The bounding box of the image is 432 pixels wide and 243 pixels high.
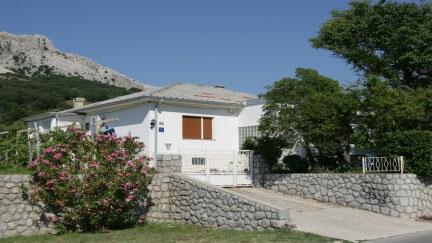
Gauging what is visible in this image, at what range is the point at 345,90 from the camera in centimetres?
2014

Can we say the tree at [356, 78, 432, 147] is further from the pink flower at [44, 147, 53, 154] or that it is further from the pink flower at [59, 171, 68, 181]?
the pink flower at [44, 147, 53, 154]

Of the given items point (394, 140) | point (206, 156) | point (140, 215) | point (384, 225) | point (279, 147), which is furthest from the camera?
point (279, 147)

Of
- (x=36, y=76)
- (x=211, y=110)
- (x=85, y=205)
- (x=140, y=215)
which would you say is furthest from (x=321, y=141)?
(x=36, y=76)

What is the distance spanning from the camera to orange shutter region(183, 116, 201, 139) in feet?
72.6

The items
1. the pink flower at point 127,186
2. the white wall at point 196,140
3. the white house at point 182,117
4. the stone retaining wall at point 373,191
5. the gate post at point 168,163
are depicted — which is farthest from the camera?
the white wall at point 196,140

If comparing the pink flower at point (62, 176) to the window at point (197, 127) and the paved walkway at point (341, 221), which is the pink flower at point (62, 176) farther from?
the window at point (197, 127)

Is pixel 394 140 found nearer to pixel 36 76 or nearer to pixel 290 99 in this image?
pixel 290 99

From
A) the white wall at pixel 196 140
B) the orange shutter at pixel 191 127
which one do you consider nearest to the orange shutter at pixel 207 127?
the white wall at pixel 196 140

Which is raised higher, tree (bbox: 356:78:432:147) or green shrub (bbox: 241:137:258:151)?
tree (bbox: 356:78:432:147)

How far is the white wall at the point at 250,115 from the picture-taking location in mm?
23547

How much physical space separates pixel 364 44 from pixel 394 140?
7.24 m

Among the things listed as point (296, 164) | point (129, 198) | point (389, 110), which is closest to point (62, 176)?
point (129, 198)

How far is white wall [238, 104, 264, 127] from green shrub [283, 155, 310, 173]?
3.13m

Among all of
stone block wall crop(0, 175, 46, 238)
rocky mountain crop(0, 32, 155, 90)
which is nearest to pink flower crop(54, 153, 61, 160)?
stone block wall crop(0, 175, 46, 238)
